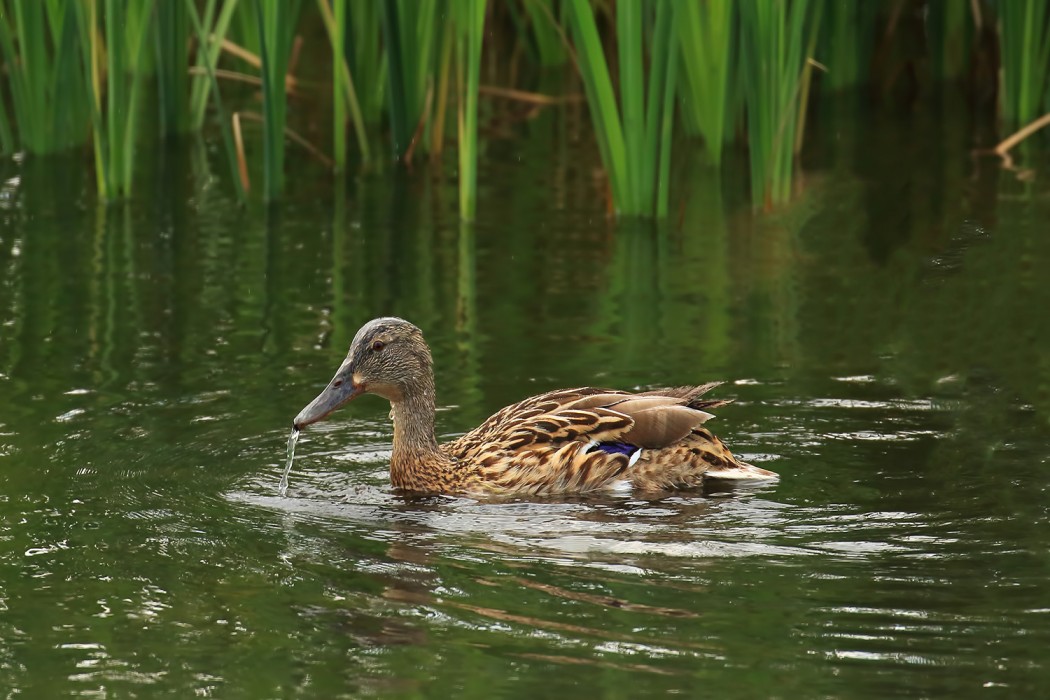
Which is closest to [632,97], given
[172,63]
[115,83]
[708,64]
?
[708,64]

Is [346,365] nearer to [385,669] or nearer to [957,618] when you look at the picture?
[385,669]

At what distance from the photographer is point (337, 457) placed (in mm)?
9109

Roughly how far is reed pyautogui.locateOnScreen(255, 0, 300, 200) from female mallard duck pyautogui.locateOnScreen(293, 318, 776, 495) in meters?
→ 4.48

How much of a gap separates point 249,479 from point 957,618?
3.50m

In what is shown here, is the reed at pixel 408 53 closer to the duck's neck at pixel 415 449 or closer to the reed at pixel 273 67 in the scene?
the reed at pixel 273 67

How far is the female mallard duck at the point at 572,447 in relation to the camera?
8.55m

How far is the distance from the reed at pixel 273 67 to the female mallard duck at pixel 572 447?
4.48m

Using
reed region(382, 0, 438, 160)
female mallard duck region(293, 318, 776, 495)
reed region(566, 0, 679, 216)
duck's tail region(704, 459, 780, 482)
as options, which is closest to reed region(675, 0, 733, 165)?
reed region(566, 0, 679, 216)

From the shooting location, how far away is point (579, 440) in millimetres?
8617

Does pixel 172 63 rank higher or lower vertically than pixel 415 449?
higher

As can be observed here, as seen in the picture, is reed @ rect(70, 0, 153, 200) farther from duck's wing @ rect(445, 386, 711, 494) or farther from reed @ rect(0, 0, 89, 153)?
duck's wing @ rect(445, 386, 711, 494)

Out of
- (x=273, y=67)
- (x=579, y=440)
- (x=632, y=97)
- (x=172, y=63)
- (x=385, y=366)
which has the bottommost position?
(x=579, y=440)

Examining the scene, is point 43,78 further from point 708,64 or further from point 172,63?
point 708,64

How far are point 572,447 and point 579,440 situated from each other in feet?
0.17
